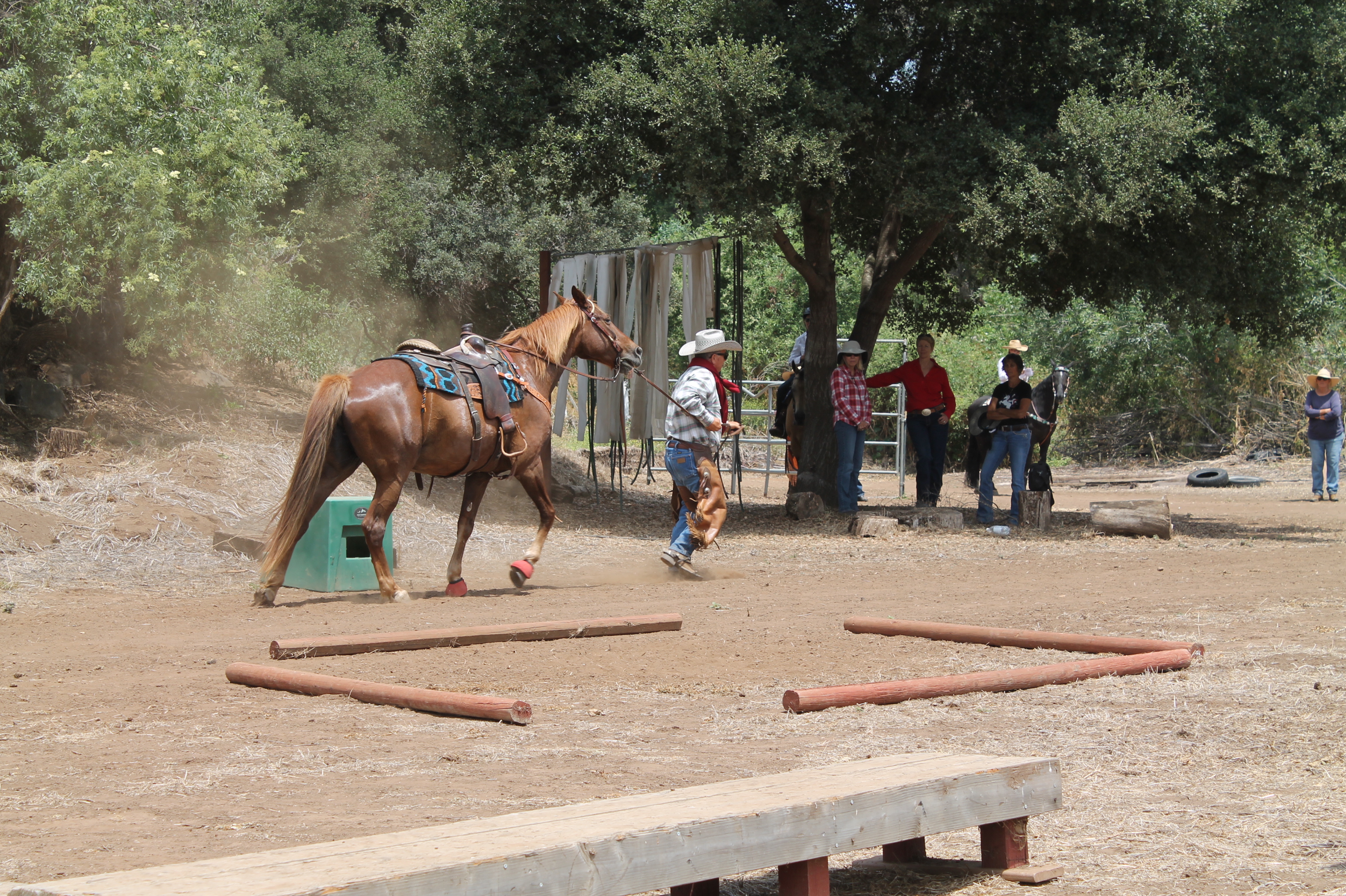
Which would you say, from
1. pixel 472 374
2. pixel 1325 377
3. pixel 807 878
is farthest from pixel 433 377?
pixel 1325 377

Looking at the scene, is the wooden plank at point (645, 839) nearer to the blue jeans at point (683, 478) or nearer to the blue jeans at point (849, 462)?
the blue jeans at point (683, 478)

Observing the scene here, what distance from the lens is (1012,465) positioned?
15.0m

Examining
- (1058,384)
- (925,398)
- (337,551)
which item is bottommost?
(337,551)

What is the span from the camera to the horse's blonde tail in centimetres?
940

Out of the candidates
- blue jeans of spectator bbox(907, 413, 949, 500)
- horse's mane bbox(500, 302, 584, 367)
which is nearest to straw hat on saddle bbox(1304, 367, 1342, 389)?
blue jeans of spectator bbox(907, 413, 949, 500)

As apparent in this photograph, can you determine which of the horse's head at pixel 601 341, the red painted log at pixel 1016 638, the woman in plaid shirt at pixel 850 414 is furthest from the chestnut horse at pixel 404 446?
the woman in plaid shirt at pixel 850 414

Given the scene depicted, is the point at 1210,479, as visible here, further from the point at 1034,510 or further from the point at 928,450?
the point at 1034,510

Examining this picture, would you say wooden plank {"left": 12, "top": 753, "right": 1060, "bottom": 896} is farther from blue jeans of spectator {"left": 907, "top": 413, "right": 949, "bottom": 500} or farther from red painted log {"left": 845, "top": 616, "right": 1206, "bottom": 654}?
blue jeans of spectator {"left": 907, "top": 413, "right": 949, "bottom": 500}

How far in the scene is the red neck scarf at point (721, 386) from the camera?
37.1 feet

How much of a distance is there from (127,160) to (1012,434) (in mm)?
9763

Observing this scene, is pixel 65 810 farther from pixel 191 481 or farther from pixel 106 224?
pixel 191 481

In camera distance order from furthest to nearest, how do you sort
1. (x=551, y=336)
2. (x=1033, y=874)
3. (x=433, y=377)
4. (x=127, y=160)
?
(x=127, y=160) < (x=551, y=336) < (x=433, y=377) < (x=1033, y=874)

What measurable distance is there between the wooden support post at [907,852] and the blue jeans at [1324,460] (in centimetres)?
1690

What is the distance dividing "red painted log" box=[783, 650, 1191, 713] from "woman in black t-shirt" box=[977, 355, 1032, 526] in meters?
7.99
